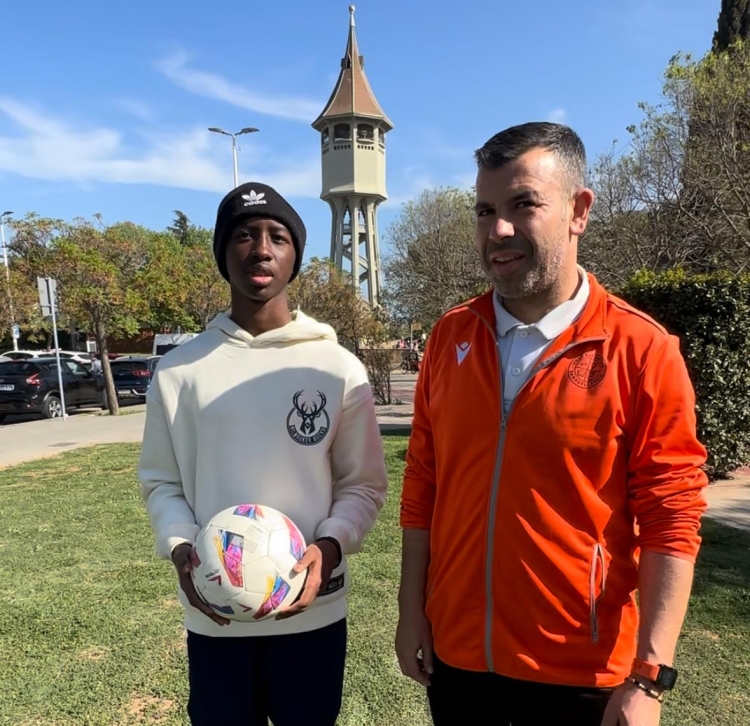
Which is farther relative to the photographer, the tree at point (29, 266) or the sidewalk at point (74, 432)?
the tree at point (29, 266)

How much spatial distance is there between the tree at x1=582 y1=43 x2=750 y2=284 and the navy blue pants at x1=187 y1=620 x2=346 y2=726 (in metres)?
11.6

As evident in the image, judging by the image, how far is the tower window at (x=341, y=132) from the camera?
50.2 meters

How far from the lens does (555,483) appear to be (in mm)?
1748

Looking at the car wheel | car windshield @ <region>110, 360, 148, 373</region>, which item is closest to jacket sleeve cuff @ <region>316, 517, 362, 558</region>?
the car wheel

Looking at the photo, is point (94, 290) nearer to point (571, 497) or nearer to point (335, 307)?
point (335, 307)

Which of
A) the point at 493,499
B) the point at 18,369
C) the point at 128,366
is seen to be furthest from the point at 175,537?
the point at 128,366

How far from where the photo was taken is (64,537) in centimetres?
641

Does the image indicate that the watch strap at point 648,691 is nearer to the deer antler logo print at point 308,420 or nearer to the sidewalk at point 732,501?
the deer antler logo print at point 308,420

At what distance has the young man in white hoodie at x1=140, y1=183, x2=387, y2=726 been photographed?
6.63 ft

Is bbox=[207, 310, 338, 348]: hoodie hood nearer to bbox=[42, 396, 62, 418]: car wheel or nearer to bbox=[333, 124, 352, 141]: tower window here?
bbox=[42, 396, 62, 418]: car wheel

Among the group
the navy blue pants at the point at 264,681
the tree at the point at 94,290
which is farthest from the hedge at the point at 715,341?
the tree at the point at 94,290

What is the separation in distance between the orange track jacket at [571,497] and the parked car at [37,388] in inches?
695

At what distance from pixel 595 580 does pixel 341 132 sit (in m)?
52.9

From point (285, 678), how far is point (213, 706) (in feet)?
0.82
